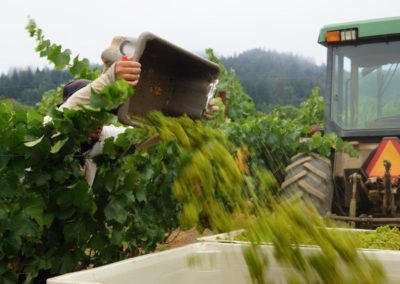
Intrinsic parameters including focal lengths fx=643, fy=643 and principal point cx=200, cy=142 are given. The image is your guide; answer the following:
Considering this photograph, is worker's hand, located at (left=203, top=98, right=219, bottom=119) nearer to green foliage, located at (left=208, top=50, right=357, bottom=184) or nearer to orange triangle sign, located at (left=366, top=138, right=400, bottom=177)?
orange triangle sign, located at (left=366, top=138, right=400, bottom=177)

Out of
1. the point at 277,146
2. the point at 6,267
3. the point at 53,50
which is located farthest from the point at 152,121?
the point at 277,146

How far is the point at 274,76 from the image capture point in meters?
41.2

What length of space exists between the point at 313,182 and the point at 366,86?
43.2 inches

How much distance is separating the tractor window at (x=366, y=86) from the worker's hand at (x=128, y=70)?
143 inches

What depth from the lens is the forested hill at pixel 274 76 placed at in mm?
35688

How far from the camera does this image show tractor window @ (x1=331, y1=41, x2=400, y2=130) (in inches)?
235

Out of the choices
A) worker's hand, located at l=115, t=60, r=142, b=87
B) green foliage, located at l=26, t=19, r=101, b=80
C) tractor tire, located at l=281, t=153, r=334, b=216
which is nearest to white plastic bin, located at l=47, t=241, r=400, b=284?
worker's hand, located at l=115, t=60, r=142, b=87

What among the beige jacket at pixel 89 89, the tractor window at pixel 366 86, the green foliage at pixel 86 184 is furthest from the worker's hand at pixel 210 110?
the tractor window at pixel 366 86

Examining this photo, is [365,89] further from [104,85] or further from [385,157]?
[104,85]

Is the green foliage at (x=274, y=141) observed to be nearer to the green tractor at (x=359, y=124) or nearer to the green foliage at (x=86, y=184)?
the green tractor at (x=359, y=124)

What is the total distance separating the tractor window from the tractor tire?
1.61 ft

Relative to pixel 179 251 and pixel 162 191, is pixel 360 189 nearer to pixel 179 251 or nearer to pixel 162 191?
pixel 162 191

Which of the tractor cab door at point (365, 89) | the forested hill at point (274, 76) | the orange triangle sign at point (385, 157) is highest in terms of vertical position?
the tractor cab door at point (365, 89)

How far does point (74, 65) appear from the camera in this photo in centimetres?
447
